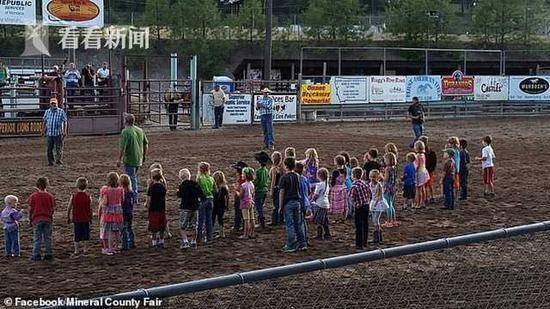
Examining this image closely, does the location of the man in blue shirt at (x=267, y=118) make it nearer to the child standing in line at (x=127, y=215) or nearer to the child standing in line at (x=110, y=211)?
the child standing in line at (x=127, y=215)

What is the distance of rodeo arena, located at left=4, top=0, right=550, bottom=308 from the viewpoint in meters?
6.96

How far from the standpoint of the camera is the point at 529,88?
4047 centimetres

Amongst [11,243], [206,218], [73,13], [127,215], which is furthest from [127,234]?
[73,13]

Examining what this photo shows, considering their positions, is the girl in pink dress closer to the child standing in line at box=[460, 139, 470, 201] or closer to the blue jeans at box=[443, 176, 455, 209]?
the blue jeans at box=[443, 176, 455, 209]

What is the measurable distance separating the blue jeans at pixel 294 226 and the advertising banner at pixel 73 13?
19.7 meters

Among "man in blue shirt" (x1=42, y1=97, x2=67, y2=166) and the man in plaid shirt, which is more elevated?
"man in blue shirt" (x1=42, y1=97, x2=67, y2=166)

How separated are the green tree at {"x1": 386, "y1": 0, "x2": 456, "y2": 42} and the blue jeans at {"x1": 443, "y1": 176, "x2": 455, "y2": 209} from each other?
4042 centimetres

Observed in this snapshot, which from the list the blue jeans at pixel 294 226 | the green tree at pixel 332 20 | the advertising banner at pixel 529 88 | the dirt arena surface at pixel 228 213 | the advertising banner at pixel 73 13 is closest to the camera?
the dirt arena surface at pixel 228 213

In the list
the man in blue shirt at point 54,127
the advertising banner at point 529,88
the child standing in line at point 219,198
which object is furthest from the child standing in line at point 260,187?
the advertising banner at point 529,88

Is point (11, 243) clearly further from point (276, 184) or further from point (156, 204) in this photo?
point (276, 184)

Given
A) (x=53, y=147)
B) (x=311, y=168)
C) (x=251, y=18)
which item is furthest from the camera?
(x=251, y=18)

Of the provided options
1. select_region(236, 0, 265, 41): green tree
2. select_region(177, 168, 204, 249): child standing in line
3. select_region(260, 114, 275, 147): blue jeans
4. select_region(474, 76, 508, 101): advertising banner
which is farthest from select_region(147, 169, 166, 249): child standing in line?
select_region(236, 0, 265, 41): green tree

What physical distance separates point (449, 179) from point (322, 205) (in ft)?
11.5

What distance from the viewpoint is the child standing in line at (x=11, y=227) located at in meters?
10.5
